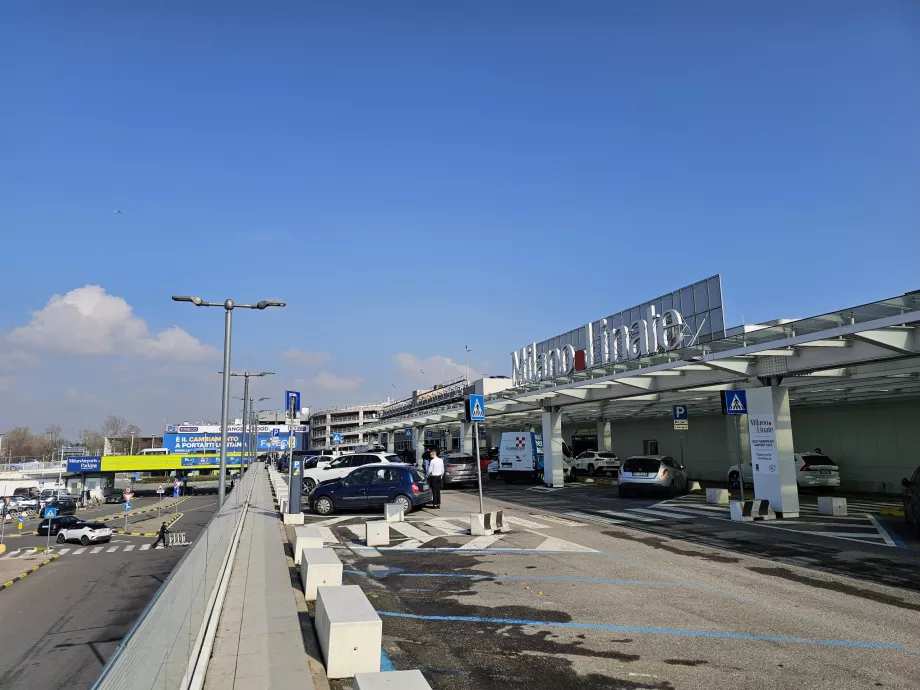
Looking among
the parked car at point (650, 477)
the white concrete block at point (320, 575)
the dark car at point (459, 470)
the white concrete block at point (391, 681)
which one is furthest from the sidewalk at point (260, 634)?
the dark car at point (459, 470)

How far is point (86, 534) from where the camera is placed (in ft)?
149

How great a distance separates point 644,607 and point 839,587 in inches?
126

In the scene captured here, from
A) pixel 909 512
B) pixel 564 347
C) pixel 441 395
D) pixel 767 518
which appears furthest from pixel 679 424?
pixel 441 395

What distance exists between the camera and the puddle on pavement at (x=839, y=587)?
7789mm

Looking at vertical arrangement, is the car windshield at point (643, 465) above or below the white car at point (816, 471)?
above

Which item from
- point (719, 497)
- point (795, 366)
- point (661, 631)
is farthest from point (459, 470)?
point (661, 631)

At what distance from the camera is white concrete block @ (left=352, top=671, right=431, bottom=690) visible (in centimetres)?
405

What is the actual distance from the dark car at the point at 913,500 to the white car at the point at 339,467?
785 inches

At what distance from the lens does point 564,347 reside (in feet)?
107

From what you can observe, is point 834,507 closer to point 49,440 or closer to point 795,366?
point 795,366

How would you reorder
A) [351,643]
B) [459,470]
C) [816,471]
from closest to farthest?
1. [351,643]
2. [816,471]
3. [459,470]

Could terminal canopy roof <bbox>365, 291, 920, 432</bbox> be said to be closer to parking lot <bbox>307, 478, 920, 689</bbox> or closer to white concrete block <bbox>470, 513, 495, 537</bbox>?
parking lot <bbox>307, 478, 920, 689</bbox>

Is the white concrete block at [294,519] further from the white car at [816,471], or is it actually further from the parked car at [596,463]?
the parked car at [596,463]

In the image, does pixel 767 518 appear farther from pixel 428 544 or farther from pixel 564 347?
pixel 564 347
